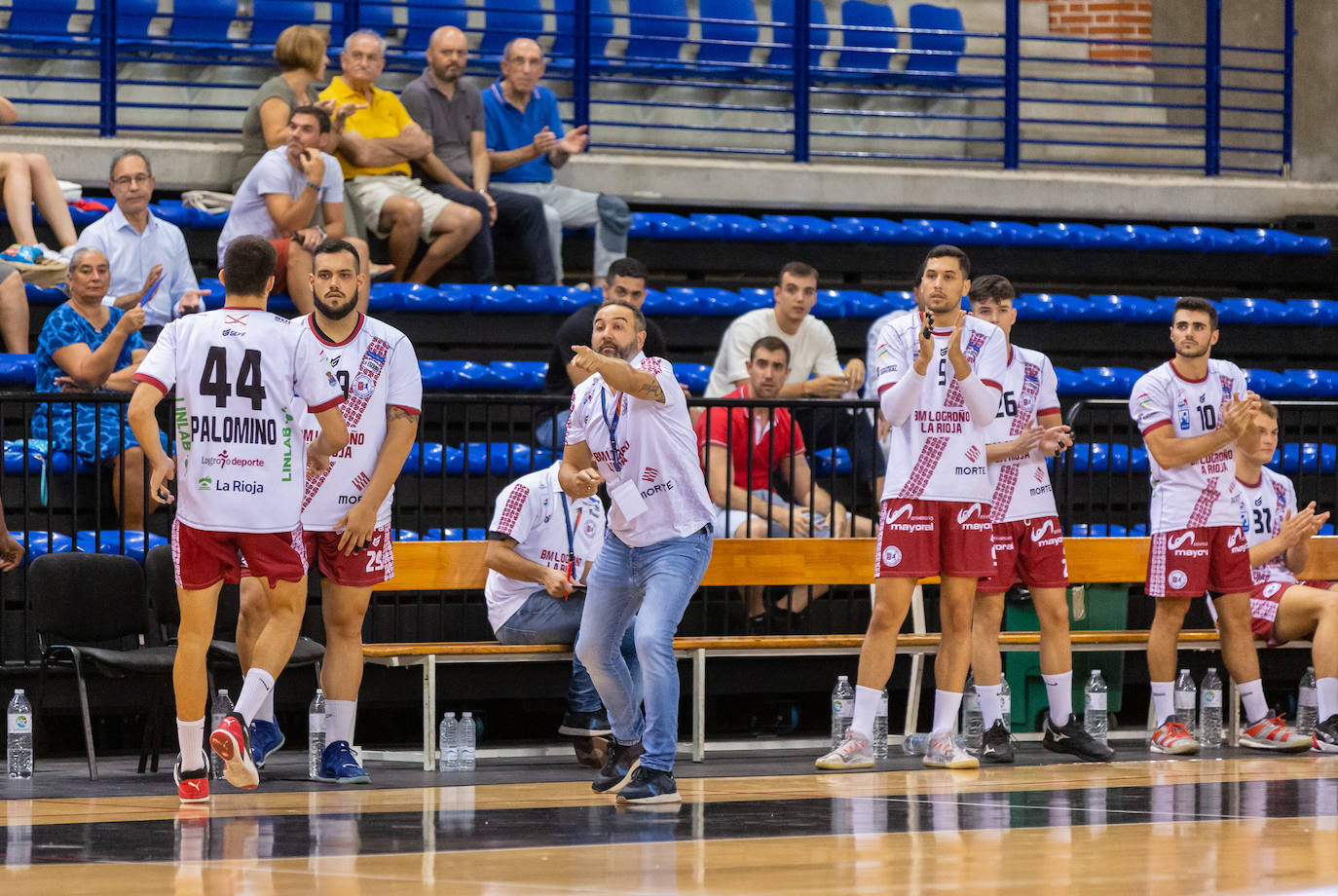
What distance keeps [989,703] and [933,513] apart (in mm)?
1057

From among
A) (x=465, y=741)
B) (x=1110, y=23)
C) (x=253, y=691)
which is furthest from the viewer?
(x=1110, y=23)

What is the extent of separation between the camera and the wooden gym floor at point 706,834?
4.94 m

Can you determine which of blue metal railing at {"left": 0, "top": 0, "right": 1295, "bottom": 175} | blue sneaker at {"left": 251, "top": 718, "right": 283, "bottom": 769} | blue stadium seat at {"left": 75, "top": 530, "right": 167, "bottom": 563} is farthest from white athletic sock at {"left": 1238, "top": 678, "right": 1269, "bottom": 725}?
blue metal railing at {"left": 0, "top": 0, "right": 1295, "bottom": 175}

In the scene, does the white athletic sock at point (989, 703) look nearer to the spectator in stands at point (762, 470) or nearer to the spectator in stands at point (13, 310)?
the spectator in stands at point (762, 470)

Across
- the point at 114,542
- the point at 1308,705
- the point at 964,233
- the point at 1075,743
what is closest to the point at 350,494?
the point at 114,542

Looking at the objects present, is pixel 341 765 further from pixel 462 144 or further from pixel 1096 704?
pixel 462 144

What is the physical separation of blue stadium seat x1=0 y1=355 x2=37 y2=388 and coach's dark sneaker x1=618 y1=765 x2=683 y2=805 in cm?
478

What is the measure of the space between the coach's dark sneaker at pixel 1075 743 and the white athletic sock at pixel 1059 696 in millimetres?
21

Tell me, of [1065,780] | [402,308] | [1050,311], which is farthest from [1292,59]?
[1065,780]

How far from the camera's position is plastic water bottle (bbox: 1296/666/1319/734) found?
→ 953 cm

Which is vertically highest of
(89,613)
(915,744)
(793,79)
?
(793,79)

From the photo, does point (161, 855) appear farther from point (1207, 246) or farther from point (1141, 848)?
point (1207, 246)

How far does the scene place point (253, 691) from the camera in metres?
6.90

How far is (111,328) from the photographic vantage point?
9.34 metres
